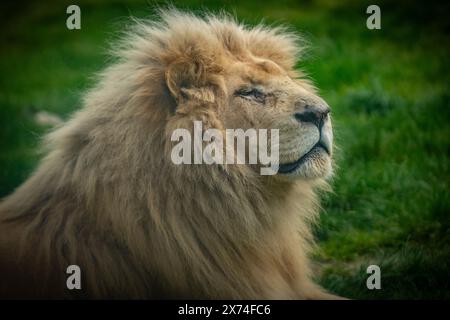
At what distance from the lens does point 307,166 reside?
11.1 feet

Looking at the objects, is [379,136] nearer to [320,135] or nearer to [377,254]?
[377,254]

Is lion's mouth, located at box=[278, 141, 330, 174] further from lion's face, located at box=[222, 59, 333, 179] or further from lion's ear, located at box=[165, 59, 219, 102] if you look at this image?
lion's ear, located at box=[165, 59, 219, 102]

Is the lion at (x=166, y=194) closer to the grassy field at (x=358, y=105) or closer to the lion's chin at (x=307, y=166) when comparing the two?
the lion's chin at (x=307, y=166)

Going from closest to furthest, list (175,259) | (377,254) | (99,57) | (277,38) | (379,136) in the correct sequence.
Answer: (175,259), (277,38), (377,254), (379,136), (99,57)

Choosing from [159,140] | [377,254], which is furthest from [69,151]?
[377,254]

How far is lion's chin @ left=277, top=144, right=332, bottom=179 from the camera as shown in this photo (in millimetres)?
3385

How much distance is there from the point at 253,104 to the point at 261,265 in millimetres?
771

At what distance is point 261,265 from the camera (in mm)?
3545

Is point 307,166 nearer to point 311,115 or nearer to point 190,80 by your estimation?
point 311,115

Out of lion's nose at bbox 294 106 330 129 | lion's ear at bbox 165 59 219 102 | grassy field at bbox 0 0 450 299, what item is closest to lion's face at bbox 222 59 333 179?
lion's nose at bbox 294 106 330 129

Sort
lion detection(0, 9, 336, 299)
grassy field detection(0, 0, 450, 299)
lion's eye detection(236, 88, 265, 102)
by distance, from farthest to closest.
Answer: grassy field detection(0, 0, 450, 299)
lion's eye detection(236, 88, 265, 102)
lion detection(0, 9, 336, 299)

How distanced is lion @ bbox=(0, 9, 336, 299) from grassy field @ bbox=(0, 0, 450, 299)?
1.00m

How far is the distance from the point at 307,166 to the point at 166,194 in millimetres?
657

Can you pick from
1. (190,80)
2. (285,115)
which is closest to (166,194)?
(190,80)
